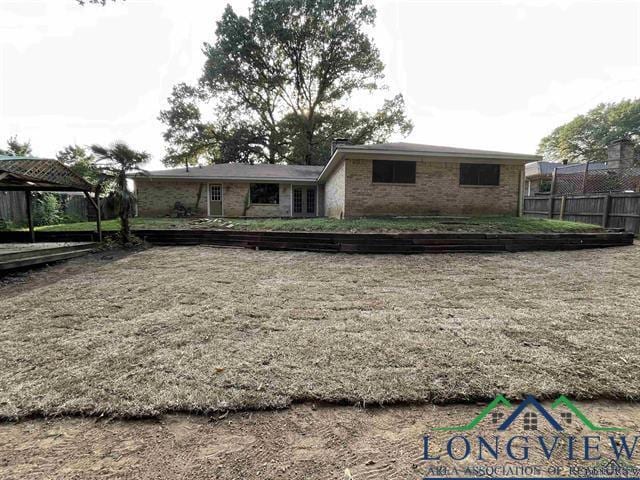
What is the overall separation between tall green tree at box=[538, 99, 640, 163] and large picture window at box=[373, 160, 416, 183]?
3001 centimetres

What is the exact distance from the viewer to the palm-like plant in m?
7.53

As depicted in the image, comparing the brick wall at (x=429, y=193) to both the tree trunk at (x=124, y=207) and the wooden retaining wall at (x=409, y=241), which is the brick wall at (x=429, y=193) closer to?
the wooden retaining wall at (x=409, y=241)

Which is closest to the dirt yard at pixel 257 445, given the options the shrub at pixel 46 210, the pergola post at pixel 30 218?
the pergola post at pixel 30 218

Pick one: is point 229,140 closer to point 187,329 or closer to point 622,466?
point 187,329

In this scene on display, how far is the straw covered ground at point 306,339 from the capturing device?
1.84m

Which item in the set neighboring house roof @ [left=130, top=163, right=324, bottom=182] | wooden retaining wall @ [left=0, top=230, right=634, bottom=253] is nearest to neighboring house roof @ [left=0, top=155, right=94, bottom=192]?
wooden retaining wall @ [left=0, top=230, right=634, bottom=253]

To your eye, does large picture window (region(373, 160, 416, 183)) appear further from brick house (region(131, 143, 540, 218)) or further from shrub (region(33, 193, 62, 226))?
shrub (region(33, 193, 62, 226))

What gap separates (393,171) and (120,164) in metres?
8.61

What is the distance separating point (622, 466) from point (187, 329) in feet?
10.0

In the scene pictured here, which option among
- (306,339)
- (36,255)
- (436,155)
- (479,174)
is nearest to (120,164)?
(36,255)

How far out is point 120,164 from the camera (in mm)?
7754

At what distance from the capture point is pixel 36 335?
273 cm

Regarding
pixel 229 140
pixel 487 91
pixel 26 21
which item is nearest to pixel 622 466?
pixel 487 91

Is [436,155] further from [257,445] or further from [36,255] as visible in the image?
[36,255]
